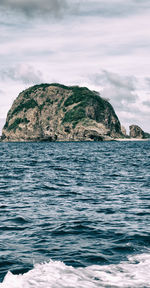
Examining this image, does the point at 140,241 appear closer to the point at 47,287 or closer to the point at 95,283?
the point at 95,283

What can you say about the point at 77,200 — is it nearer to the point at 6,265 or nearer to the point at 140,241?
the point at 140,241

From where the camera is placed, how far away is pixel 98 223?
14.9m

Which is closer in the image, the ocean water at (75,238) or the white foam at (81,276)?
the white foam at (81,276)

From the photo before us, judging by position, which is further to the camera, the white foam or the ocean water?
the ocean water

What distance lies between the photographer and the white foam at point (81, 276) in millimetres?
8564

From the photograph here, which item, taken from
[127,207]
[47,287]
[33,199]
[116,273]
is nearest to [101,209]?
[127,207]

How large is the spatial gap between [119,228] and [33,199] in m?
7.87

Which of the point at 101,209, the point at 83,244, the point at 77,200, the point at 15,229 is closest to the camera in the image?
the point at 83,244

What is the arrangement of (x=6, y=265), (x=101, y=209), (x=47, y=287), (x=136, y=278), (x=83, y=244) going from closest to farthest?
1. (x=47, y=287)
2. (x=136, y=278)
3. (x=6, y=265)
4. (x=83, y=244)
5. (x=101, y=209)

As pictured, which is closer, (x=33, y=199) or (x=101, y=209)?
(x=101, y=209)

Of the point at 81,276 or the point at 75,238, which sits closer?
the point at 81,276

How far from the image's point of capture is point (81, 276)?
29.7 ft

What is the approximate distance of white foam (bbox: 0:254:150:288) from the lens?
8.56 metres

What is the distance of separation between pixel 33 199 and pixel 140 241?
9601mm
